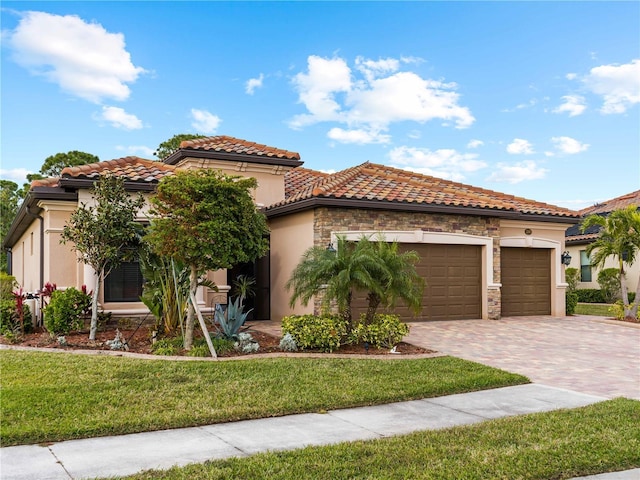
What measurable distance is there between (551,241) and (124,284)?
13.9 metres

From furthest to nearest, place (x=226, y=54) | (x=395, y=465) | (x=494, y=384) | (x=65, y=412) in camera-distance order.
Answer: (x=226, y=54)
(x=494, y=384)
(x=65, y=412)
(x=395, y=465)

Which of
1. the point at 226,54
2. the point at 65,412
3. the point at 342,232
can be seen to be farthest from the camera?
the point at 226,54

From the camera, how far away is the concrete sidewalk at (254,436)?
5.12 metres

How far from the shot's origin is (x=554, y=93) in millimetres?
17438

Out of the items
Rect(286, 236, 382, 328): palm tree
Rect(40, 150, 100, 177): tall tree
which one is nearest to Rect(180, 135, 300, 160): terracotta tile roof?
Rect(286, 236, 382, 328): palm tree

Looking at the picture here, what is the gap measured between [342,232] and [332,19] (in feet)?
19.1

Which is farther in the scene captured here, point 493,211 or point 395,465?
point 493,211

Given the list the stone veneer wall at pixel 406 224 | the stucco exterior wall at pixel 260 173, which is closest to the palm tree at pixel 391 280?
the stone veneer wall at pixel 406 224

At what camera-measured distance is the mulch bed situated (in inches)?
437

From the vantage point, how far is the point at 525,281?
19.2 m

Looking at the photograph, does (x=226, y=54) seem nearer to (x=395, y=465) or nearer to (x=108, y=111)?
(x=108, y=111)

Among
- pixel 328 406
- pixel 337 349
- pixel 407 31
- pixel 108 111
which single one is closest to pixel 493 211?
pixel 407 31

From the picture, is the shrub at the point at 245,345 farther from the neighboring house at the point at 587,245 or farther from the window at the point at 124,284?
the neighboring house at the point at 587,245

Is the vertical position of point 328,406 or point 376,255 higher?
point 376,255
